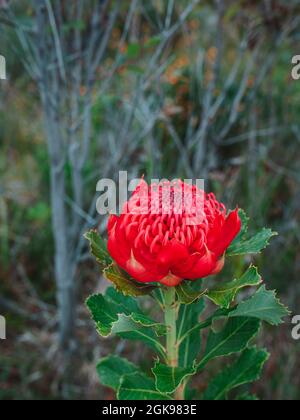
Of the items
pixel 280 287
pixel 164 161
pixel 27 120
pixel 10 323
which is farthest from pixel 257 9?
pixel 27 120

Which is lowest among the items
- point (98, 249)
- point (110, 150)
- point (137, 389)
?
point (137, 389)

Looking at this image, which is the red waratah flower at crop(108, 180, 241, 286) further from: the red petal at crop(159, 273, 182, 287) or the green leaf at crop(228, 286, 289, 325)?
the green leaf at crop(228, 286, 289, 325)

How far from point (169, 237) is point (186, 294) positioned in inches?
5.6

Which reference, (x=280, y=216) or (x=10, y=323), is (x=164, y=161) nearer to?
(x=280, y=216)

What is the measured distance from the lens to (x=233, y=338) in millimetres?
1270

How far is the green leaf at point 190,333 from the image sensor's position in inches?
49.9

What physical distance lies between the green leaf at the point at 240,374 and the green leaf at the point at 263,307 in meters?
0.23

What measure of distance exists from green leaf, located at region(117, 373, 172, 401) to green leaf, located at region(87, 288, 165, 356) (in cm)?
10

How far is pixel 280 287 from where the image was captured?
2.73 meters

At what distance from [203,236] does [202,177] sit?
1.52 m

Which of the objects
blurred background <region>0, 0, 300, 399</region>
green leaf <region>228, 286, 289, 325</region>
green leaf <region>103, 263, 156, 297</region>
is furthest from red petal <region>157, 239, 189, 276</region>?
blurred background <region>0, 0, 300, 399</region>

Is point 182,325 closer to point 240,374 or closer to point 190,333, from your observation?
point 190,333

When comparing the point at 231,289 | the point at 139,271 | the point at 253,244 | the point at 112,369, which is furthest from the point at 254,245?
the point at 112,369

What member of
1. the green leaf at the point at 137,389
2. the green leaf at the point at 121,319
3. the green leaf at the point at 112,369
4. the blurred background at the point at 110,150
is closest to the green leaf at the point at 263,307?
the green leaf at the point at 121,319
